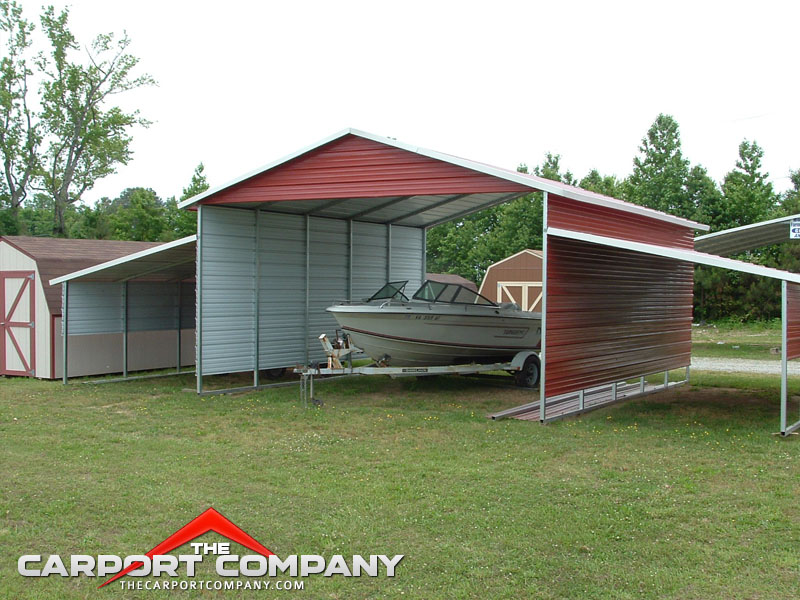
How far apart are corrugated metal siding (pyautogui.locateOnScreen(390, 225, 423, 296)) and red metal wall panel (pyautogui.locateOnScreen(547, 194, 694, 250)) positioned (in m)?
5.56

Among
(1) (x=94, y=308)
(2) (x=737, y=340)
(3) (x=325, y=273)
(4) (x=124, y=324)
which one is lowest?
(2) (x=737, y=340)

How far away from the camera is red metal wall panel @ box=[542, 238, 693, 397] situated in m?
10.1

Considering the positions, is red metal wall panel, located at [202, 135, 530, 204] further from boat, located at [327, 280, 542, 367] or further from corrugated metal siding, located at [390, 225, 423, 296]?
corrugated metal siding, located at [390, 225, 423, 296]

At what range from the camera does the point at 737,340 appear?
24.2m

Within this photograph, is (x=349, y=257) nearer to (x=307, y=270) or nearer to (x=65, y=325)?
(x=307, y=270)

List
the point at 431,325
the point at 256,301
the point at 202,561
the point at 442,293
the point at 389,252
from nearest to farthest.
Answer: the point at 202,561
the point at 431,325
the point at 442,293
the point at 256,301
the point at 389,252

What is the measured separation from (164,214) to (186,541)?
3751 centimetres

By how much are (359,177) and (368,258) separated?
4.91 metres

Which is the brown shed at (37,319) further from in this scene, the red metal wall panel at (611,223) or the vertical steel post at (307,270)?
the red metal wall panel at (611,223)

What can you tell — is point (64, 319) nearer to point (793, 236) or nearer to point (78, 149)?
point (793, 236)

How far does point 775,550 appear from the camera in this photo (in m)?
5.27

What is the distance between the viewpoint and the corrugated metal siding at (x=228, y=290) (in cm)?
1279

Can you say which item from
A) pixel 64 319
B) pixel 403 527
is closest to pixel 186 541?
pixel 403 527

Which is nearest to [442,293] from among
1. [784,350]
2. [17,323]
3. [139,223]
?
[784,350]
